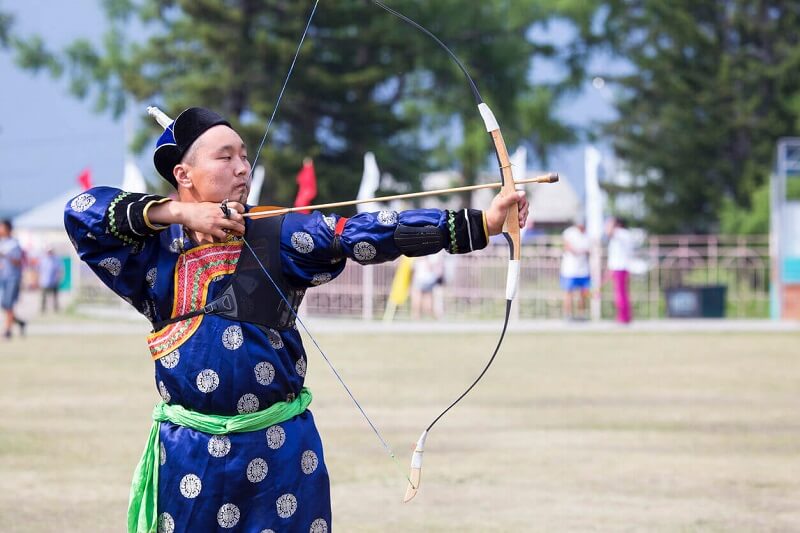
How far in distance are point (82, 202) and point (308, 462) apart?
3.27 feet

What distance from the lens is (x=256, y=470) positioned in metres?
3.89

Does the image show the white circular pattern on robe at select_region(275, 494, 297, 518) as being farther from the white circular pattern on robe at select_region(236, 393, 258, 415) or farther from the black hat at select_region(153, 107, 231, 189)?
the black hat at select_region(153, 107, 231, 189)

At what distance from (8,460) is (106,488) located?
4.39 ft

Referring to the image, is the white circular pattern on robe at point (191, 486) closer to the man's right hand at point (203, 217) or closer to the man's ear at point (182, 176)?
the man's right hand at point (203, 217)

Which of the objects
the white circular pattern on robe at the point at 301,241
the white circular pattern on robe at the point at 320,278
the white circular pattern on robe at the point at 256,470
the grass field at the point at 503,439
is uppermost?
the white circular pattern on robe at the point at 301,241

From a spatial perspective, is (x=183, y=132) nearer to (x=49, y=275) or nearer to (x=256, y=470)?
(x=256, y=470)

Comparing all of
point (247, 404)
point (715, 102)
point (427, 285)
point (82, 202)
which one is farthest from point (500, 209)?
point (715, 102)

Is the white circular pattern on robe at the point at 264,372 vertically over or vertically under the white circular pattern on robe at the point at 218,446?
over

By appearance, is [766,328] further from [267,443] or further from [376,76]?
[267,443]

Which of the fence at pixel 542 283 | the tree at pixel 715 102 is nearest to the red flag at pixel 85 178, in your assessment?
the fence at pixel 542 283

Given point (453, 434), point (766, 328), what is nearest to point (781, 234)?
point (766, 328)

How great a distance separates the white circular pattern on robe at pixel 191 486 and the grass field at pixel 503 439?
9.55ft

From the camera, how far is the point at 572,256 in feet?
75.8

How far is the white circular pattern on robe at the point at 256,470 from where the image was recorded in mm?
3883
